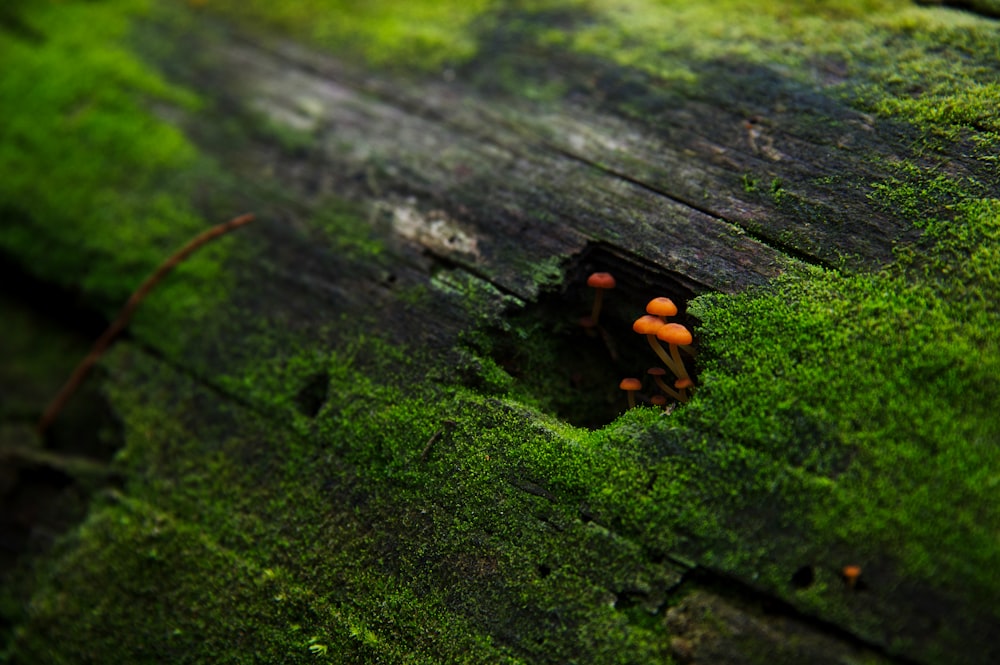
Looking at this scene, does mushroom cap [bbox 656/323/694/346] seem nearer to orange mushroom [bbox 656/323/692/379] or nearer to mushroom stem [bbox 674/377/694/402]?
orange mushroom [bbox 656/323/692/379]

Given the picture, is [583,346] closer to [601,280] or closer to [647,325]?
[601,280]

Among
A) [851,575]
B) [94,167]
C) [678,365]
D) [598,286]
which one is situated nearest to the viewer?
[851,575]

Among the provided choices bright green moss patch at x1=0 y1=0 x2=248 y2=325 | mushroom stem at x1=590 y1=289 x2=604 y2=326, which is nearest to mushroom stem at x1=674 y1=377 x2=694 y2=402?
mushroom stem at x1=590 y1=289 x2=604 y2=326

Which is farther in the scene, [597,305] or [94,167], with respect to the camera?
[94,167]

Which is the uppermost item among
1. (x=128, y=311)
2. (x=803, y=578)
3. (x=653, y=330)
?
(x=653, y=330)

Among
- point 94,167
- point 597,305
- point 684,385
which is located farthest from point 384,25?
point 684,385

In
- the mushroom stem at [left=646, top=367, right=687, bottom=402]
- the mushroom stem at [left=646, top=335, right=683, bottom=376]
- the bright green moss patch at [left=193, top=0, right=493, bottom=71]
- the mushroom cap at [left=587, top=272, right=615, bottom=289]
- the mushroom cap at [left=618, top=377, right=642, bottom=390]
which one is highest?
the bright green moss patch at [left=193, top=0, right=493, bottom=71]

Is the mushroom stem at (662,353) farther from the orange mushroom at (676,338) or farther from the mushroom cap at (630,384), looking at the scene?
the mushroom cap at (630,384)

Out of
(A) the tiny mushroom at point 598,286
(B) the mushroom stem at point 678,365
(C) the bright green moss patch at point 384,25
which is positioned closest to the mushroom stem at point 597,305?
(A) the tiny mushroom at point 598,286
